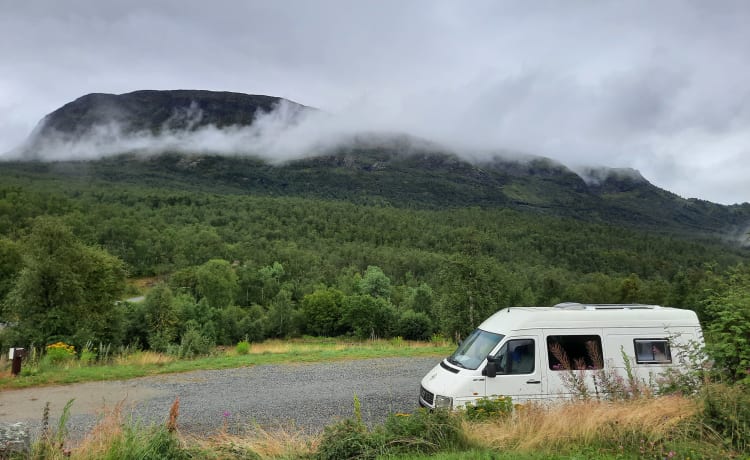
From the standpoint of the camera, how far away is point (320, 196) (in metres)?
189

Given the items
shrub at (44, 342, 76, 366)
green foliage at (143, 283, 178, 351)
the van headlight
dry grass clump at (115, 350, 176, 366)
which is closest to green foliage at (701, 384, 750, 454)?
the van headlight

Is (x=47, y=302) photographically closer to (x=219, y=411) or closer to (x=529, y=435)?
(x=219, y=411)

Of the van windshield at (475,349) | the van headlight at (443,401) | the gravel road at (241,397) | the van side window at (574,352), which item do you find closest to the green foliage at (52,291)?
the gravel road at (241,397)

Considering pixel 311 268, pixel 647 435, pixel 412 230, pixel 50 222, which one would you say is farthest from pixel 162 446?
pixel 412 230

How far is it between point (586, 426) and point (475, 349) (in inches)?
120

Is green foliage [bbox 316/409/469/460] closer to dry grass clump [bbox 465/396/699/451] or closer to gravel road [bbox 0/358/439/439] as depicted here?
dry grass clump [bbox 465/396/699/451]

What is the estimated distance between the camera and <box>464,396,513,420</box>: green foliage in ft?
22.2

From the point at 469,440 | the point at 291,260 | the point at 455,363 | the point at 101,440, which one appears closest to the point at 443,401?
the point at 455,363

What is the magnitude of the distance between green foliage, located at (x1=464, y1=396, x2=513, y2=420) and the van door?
0.79 m

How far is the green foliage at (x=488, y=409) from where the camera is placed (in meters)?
6.78

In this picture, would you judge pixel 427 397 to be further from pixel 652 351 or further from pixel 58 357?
pixel 58 357

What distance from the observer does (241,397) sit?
10.8 m

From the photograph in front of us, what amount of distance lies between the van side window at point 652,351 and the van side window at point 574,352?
2.64 feet

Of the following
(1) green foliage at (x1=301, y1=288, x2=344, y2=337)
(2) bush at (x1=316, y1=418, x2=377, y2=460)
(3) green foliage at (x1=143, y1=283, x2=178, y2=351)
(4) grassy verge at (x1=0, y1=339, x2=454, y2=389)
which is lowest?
(1) green foliage at (x1=301, y1=288, x2=344, y2=337)
